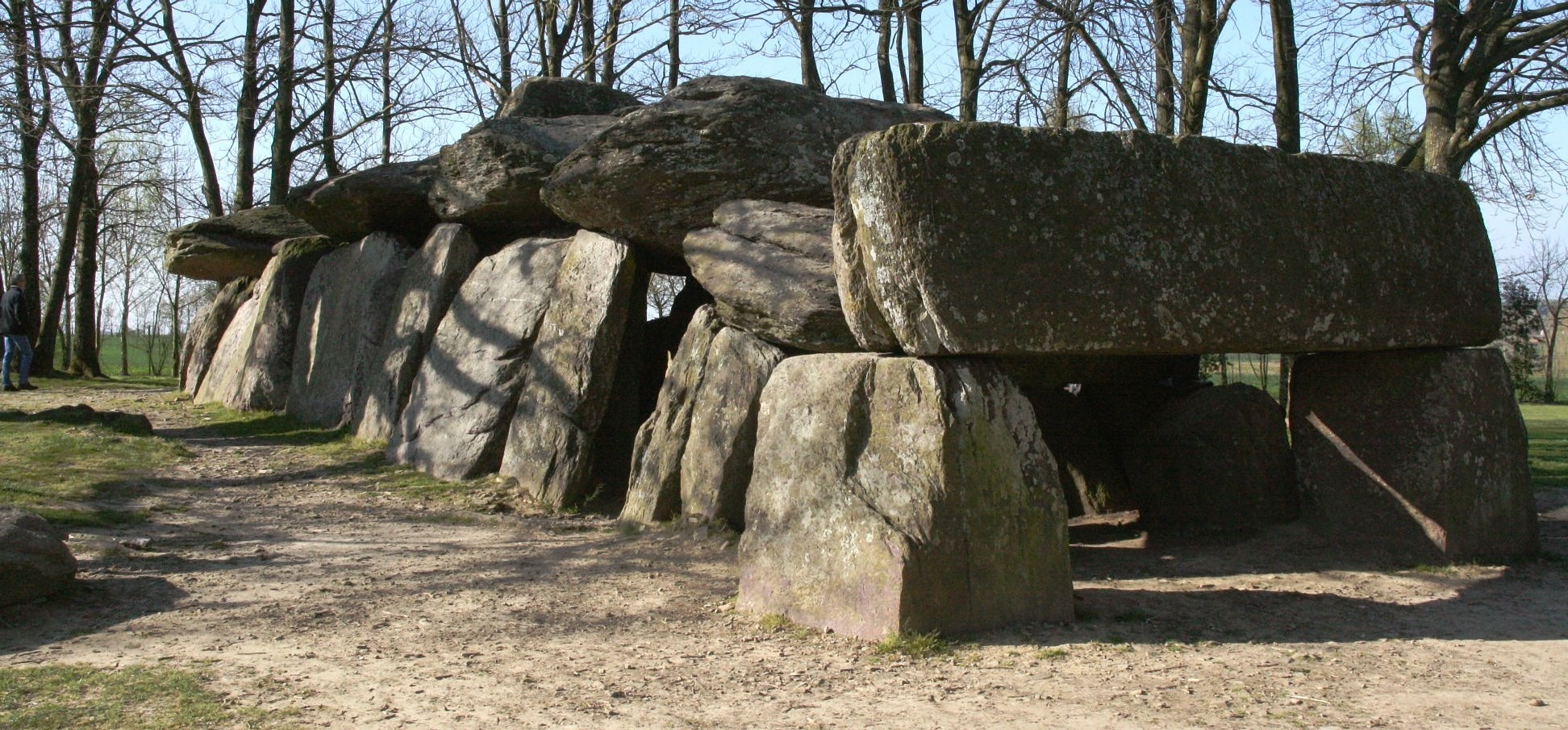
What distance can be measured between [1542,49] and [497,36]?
15.5m

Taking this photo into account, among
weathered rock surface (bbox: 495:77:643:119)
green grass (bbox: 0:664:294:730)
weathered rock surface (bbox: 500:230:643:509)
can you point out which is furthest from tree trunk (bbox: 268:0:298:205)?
green grass (bbox: 0:664:294:730)

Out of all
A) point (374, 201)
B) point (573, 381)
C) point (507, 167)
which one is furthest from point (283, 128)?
point (573, 381)

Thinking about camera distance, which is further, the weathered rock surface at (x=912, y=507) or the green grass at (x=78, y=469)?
the green grass at (x=78, y=469)

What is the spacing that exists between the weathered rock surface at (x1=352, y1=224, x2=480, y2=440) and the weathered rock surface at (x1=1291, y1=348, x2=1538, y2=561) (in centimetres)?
633

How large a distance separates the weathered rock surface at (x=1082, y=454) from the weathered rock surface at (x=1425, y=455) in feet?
5.39

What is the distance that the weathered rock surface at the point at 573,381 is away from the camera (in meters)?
7.69

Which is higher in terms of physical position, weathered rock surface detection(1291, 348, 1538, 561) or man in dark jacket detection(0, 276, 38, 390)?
man in dark jacket detection(0, 276, 38, 390)

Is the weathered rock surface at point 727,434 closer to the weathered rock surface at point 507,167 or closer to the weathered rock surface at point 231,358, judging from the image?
the weathered rock surface at point 507,167

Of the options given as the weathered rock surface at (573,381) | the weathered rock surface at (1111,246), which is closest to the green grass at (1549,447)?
the weathered rock surface at (1111,246)

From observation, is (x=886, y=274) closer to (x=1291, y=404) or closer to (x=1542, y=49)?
(x=1291, y=404)

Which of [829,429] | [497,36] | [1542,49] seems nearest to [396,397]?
[829,429]

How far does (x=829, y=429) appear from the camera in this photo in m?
4.68

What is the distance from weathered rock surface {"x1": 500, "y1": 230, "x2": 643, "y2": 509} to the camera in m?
7.69

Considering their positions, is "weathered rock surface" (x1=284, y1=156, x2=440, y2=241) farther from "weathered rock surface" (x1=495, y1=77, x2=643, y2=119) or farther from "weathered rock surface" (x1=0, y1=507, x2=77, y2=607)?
"weathered rock surface" (x1=0, y1=507, x2=77, y2=607)
